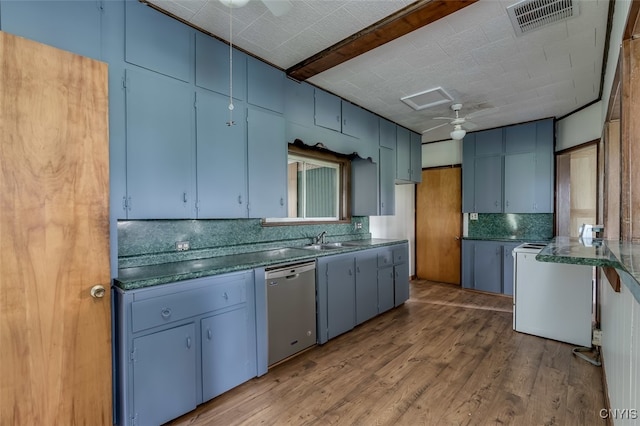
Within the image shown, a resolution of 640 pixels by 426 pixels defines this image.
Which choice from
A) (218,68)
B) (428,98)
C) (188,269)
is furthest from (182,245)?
(428,98)

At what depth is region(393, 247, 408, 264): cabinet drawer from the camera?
4.17 metres

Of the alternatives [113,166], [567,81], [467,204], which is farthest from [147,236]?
[467,204]

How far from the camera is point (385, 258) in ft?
13.0

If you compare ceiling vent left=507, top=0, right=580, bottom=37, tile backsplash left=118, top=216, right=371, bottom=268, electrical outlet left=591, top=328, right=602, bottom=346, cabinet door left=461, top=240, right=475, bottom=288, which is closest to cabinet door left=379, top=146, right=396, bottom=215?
tile backsplash left=118, top=216, right=371, bottom=268

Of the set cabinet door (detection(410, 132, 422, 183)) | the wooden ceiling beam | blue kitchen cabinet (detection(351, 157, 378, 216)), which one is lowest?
blue kitchen cabinet (detection(351, 157, 378, 216))

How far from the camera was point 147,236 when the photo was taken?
7.72 ft

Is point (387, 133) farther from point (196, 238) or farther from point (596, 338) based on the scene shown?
point (596, 338)

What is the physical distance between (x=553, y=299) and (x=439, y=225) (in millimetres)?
2780

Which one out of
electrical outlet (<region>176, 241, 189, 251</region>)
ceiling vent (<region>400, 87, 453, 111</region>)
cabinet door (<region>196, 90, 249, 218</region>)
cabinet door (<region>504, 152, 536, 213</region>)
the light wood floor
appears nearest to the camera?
the light wood floor

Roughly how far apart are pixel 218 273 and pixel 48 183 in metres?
1.09

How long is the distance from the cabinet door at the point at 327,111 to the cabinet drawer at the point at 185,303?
2109 mm

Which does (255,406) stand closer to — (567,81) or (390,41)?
(390,41)

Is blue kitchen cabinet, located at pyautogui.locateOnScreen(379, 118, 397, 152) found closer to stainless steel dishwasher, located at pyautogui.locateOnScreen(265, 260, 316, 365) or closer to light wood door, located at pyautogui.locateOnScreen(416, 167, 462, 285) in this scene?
light wood door, located at pyautogui.locateOnScreen(416, 167, 462, 285)

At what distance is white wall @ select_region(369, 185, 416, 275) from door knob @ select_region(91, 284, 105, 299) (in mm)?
4040
